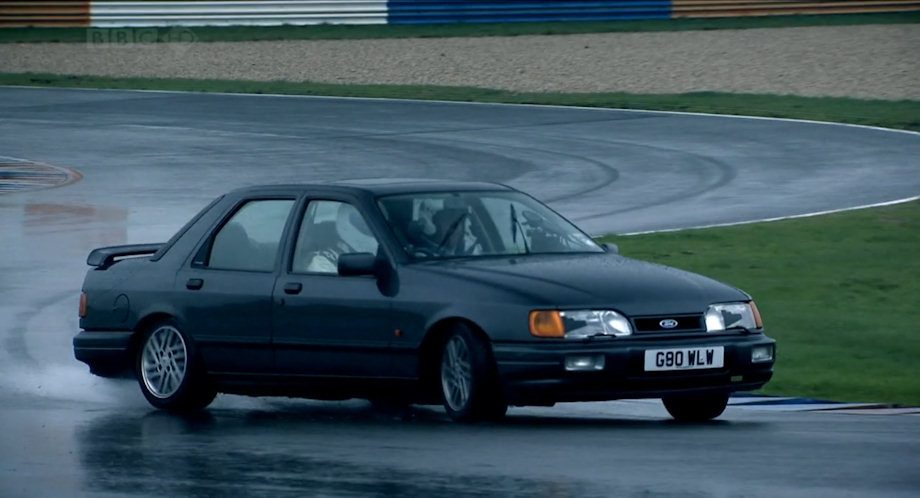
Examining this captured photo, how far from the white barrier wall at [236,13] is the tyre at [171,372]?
129 ft

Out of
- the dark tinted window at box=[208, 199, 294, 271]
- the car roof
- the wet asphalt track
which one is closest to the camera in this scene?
the wet asphalt track

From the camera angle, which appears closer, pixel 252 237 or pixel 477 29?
pixel 252 237

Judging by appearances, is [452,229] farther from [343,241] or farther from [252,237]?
[252,237]

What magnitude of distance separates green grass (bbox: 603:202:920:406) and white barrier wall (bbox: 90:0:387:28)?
30.3 meters

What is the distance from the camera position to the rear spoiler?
10.7m

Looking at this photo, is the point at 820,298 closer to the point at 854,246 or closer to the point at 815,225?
the point at 854,246

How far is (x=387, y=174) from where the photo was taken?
24.8 meters

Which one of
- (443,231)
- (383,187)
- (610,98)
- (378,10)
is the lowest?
(610,98)

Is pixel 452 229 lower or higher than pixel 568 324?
higher

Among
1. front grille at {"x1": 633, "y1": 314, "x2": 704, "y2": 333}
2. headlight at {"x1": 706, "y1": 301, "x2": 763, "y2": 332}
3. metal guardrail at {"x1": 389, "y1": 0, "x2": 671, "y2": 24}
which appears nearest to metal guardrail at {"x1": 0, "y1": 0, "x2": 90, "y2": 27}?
metal guardrail at {"x1": 389, "y1": 0, "x2": 671, "y2": 24}

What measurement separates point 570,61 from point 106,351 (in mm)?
31691

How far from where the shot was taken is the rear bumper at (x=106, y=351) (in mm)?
10289

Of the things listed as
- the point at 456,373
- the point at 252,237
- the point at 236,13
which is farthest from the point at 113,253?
the point at 236,13

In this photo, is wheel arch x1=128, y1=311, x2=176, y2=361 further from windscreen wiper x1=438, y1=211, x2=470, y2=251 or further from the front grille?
the front grille
